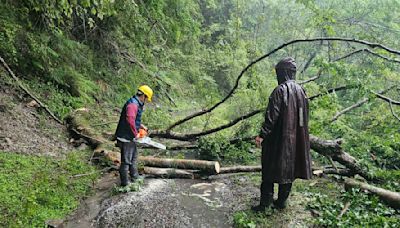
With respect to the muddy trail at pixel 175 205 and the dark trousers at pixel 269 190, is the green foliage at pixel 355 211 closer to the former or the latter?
the muddy trail at pixel 175 205

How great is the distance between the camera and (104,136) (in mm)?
9016

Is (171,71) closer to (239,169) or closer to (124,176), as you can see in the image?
(239,169)

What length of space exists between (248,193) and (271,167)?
4.47 feet

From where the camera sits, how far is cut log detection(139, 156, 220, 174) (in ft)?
22.6

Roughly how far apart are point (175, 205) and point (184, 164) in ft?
5.60

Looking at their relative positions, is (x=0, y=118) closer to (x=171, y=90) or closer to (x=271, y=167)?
(x=271, y=167)

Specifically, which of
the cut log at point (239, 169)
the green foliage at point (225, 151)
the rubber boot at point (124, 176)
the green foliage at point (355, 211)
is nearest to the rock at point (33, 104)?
the rubber boot at point (124, 176)

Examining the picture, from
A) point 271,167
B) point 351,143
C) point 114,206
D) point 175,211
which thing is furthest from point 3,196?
point 351,143

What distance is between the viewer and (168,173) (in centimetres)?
688

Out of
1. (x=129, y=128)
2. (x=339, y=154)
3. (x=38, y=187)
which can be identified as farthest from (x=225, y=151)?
(x=38, y=187)

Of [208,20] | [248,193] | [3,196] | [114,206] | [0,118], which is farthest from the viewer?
[208,20]

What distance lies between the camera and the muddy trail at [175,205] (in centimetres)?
492

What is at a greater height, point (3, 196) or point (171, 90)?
point (171, 90)

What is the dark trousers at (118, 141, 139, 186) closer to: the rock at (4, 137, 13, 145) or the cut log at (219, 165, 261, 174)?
the cut log at (219, 165, 261, 174)
